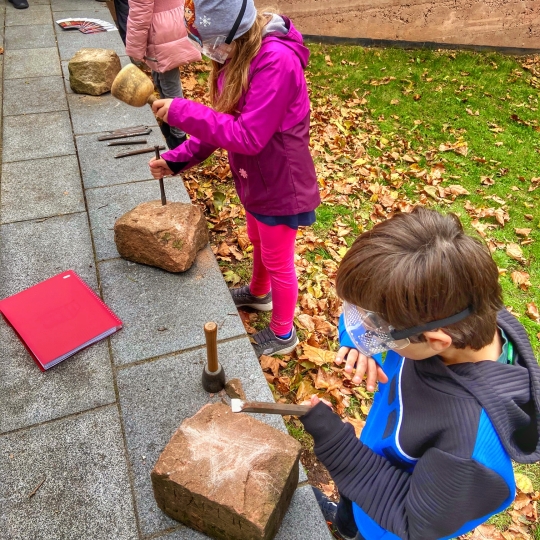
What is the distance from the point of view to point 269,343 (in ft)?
10.6

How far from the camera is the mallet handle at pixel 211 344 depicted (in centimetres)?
214

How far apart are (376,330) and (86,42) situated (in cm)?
660

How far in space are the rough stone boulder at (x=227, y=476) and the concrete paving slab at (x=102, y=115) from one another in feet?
12.0

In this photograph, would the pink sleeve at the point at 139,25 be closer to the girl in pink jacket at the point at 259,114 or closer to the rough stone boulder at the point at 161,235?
the rough stone boulder at the point at 161,235

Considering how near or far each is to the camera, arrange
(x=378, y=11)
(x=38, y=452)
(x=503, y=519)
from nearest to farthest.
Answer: (x=38, y=452), (x=503, y=519), (x=378, y=11)

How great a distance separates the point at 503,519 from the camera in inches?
107

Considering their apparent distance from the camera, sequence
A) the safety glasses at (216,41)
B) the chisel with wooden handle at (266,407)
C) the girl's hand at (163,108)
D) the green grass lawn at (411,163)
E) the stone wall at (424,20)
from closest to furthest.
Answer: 1. the chisel with wooden handle at (266,407)
2. the safety glasses at (216,41)
3. the girl's hand at (163,108)
4. the green grass lawn at (411,163)
5. the stone wall at (424,20)

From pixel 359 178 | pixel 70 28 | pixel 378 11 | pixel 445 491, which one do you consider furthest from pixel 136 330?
pixel 378 11

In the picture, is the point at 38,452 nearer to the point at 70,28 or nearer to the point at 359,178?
the point at 359,178

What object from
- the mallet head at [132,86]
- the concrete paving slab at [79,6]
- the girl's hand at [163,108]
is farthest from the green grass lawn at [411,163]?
the concrete paving slab at [79,6]

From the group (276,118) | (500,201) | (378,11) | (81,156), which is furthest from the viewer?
(378,11)

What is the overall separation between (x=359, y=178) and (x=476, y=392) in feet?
14.5

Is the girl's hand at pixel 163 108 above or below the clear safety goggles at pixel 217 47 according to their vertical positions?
below

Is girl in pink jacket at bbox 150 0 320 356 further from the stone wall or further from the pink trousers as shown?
the stone wall
